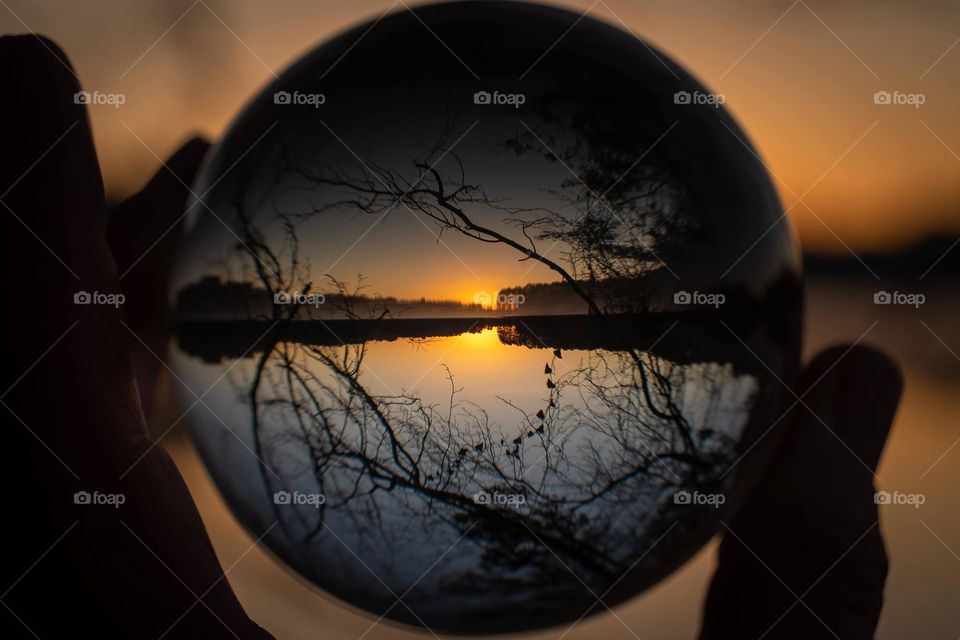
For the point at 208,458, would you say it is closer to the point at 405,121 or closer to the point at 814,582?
the point at 405,121

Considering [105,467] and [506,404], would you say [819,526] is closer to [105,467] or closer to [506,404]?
[506,404]

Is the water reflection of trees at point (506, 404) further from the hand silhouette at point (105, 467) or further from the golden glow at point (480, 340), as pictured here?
the hand silhouette at point (105, 467)

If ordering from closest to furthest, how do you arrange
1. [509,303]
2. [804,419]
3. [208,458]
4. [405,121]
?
[509,303] → [405,121] → [208,458] → [804,419]

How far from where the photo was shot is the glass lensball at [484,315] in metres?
1.55

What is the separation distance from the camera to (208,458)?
203cm

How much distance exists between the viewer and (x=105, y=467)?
2438 mm

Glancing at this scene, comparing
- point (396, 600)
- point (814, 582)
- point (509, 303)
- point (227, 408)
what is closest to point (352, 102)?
point (509, 303)

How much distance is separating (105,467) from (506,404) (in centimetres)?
168

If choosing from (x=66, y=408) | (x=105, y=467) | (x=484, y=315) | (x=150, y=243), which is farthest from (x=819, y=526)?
(x=150, y=243)

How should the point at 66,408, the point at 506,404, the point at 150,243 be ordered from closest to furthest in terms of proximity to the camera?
the point at 506,404
the point at 66,408
the point at 150,243

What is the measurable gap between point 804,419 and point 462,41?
1.68m

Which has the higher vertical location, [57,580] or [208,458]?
[208,458]

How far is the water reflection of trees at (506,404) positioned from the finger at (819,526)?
914mm

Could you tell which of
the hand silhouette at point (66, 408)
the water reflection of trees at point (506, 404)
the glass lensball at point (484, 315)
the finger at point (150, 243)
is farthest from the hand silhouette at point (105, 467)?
the water reflection of trees at point (506, 404)
